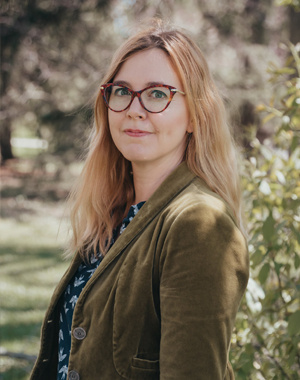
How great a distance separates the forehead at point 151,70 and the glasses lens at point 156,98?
28mm

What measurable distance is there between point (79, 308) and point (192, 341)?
0.47m

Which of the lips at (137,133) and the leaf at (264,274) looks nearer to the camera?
the lips at (137,133)

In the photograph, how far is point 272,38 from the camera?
1076cm

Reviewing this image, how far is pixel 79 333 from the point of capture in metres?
1.69

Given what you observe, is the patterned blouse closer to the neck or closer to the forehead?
the neck

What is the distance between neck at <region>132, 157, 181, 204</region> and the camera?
1890 mm

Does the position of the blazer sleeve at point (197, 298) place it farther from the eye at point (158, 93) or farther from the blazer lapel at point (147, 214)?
the eye at point (158, 93)

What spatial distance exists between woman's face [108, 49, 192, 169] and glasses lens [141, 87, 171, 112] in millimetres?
21

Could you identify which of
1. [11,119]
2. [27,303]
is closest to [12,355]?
[27,303]

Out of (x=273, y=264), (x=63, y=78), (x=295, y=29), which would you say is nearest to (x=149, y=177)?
(x=273, y=264)

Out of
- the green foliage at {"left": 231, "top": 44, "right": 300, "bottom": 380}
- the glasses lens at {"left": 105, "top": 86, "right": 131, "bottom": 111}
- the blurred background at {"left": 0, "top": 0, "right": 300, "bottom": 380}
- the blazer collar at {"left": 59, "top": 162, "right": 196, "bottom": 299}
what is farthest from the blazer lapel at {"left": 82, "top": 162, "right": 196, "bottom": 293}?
the blurred background at {"left": 0, "top": 0, "right": 300, "bottom": 380}

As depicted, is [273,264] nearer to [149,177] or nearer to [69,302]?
[149,177]

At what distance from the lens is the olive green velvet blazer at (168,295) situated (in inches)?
55.3

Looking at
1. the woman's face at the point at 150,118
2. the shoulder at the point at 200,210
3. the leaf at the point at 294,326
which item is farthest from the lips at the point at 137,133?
the leaf at the point at 294,326
